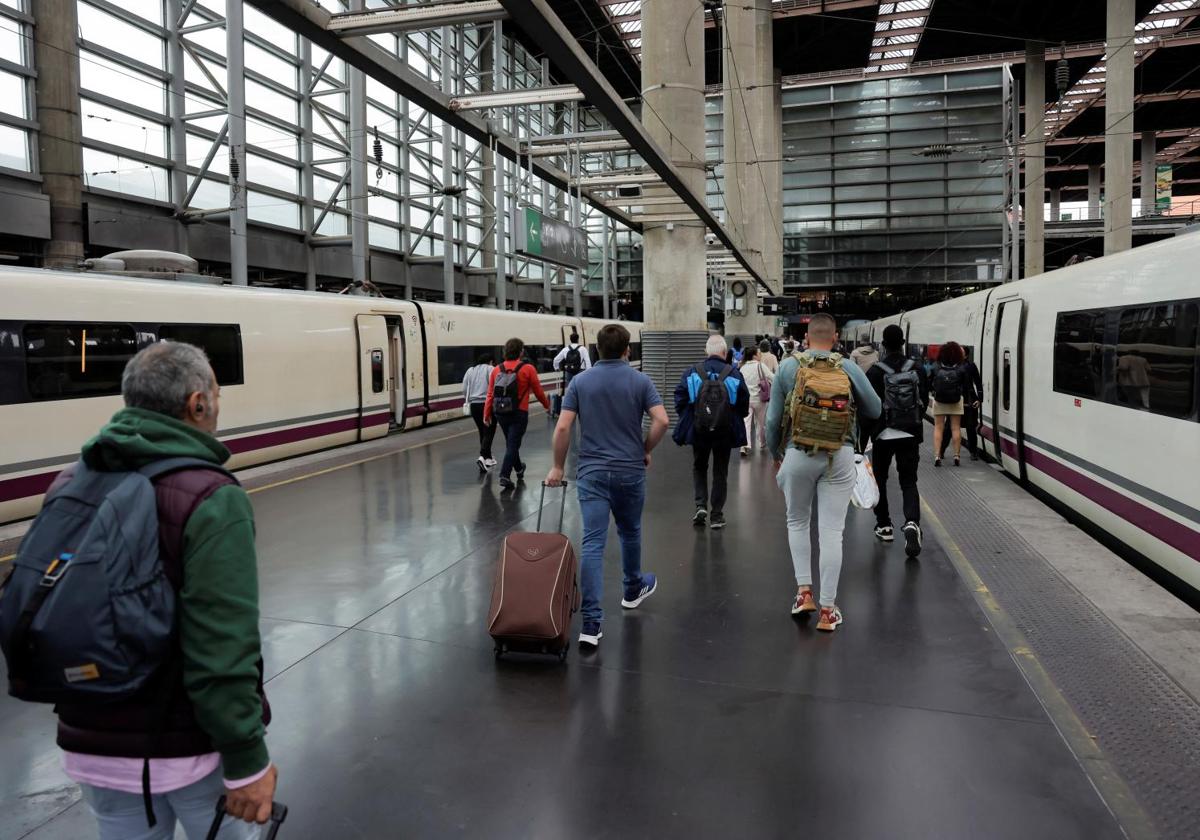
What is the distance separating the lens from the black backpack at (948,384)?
36.2 ft

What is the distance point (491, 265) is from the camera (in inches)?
1411

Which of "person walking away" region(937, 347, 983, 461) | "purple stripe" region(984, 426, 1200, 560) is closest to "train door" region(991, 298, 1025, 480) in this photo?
"person walking away" region(937, 347, 983, 461)

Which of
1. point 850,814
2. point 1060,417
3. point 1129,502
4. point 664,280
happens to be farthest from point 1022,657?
point 664,280

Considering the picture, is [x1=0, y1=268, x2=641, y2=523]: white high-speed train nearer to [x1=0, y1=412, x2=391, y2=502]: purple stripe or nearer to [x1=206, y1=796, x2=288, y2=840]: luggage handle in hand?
[x1=0, y1=412, x2=391, y2=502]: purple stripe

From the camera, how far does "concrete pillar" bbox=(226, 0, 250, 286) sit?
15273 millimetres

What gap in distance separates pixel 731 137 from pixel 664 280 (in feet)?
29.9

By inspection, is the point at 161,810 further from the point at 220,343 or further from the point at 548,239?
the point at 548,239

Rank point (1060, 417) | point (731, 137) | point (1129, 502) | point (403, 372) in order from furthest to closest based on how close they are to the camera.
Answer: point (731, 137)
point (403, 372)
point (1060, 417)
point (1129, 502)

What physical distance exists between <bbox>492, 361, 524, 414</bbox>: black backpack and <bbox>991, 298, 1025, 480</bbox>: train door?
6.13 metres

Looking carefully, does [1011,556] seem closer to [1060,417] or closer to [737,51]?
[1060,417]

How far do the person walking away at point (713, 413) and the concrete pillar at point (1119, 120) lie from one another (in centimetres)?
2506

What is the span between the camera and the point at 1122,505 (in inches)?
266

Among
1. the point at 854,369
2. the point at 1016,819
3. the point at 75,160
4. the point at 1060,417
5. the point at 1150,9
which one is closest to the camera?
the point at 1016,819

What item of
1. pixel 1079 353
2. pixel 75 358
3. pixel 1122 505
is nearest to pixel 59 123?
pixel 75 358
